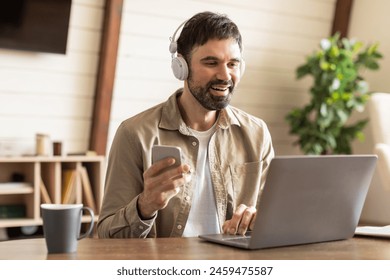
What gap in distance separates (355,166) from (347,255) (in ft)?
0.64

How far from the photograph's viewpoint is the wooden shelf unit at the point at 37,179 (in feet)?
12.7

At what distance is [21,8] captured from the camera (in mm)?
3924

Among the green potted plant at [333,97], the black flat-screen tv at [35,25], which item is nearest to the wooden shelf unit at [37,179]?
the black flat-screen tv at [35,25]

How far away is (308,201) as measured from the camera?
1.42 m

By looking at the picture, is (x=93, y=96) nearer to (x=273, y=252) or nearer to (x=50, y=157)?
(x=50, y=157)

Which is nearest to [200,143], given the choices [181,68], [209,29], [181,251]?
[181,68]

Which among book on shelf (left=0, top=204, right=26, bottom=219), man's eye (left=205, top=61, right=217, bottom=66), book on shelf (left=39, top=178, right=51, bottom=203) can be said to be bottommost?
book on shelf (left=0, top=204, right=26, bottom=219)

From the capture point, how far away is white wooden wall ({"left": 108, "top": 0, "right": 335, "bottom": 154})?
4.39 metres

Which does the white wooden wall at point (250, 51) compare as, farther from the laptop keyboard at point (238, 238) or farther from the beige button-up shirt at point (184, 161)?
the laptop keyboard at point (238, 238)

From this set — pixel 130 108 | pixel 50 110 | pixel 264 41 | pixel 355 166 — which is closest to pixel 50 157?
pixel 50 110

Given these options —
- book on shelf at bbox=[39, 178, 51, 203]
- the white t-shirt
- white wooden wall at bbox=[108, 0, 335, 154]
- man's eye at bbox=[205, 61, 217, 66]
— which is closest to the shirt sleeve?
the white t-shirt

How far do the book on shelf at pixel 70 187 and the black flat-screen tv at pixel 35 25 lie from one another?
731mm

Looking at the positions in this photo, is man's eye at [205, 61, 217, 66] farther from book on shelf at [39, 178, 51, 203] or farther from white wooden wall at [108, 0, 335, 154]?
white wooden wall at [108, 0, 335, 154]

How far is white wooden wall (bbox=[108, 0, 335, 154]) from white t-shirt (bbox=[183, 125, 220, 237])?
2.48 metres
